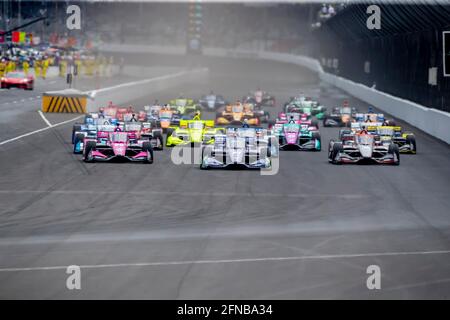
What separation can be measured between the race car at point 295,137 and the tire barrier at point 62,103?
1812 centimetres

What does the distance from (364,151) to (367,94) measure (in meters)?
38.5

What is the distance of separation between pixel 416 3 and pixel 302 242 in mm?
27889

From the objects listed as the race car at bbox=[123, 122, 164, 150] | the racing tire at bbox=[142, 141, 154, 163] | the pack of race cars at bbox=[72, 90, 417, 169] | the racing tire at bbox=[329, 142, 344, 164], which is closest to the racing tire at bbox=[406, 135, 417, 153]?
the pack of race cars at bbox=[72, 90, 417, 169]

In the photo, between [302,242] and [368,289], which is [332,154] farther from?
[368,289]

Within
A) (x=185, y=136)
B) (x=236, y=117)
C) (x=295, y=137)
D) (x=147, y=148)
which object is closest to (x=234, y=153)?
(x=147, y=148)

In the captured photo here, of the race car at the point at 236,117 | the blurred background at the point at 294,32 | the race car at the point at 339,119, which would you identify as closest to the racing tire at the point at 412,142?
the blurred background at the point at 294,32

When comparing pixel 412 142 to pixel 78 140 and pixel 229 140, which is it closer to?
pixel 229 140

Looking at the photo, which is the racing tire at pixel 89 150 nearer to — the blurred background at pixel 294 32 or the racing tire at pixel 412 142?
the blurred background at pixel 294 32

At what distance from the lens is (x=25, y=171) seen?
81.1ft

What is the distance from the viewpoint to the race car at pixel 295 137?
102 ft

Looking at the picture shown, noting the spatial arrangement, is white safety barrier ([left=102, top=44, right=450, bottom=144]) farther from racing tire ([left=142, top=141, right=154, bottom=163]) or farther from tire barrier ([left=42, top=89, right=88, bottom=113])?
tire barrier ([left=42, top=89, right=88, bottom=113])

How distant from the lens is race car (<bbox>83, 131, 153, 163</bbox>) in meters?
26.6

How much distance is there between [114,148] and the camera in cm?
2670
